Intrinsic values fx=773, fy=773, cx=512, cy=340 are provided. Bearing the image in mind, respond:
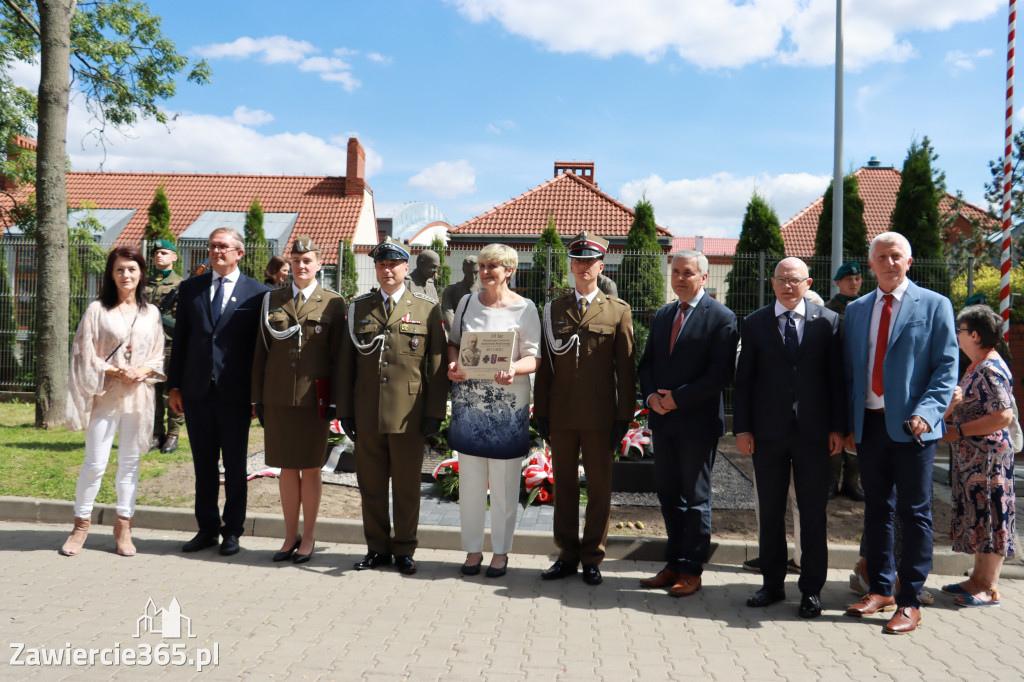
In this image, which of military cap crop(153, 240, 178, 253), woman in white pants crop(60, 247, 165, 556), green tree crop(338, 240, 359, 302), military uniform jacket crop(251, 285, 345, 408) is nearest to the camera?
military uniform jacket crop(251, 285, 345, 408)

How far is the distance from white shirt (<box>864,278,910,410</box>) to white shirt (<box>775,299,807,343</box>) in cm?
37

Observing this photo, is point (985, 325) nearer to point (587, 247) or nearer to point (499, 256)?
point (587, 247)

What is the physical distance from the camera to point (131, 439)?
17.7ft

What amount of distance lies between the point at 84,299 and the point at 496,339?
12677mm

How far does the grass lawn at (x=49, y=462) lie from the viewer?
6.71 m

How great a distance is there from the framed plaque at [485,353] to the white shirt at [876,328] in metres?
2.12

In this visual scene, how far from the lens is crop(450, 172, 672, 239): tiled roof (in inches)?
1101

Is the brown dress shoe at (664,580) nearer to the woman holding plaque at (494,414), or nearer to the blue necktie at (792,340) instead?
the woman holding plaque at (494,414)

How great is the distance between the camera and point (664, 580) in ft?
16.5

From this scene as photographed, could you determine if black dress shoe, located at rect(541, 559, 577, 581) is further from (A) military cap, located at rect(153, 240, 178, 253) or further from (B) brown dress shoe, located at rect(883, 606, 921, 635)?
(A) military cap, located at rect(153, 240, 178, 253)

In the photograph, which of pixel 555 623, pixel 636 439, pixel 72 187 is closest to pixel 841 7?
pixel 636 439

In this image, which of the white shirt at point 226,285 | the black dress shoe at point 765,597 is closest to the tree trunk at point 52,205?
the white shirt at point 226,285

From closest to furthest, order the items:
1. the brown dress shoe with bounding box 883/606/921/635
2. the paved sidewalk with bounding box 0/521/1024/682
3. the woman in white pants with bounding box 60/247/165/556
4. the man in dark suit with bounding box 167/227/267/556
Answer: the paved sidewalk with bounding box 0/521/1024/682 < the brown dress shoe with bounding box 883/606/921/635 < the woman in white pants with bounding box 60/247/165/556 < the man in dark suit with bounding box 167/227/267/556

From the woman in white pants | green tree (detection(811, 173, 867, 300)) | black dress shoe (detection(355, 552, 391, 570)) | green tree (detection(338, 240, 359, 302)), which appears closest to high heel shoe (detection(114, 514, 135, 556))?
the woman in white pants
